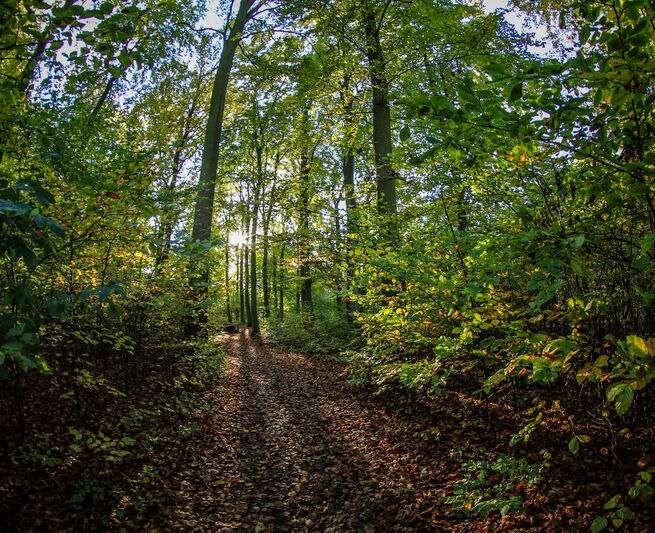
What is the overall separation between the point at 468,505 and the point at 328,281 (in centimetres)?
665

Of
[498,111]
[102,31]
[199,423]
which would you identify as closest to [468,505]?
[498,111]

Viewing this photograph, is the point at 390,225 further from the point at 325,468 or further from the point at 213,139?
the point at 213,139

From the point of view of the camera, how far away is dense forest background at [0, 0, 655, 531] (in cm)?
219

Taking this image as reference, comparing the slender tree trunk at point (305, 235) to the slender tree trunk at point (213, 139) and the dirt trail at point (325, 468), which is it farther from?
the dirt trail at point (325, 468)

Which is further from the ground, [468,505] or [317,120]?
[317,120]

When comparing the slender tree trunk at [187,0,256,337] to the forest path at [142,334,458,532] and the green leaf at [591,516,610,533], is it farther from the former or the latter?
the green leaf at [591,516,610,533]

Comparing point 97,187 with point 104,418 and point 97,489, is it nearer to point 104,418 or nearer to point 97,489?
point 97,489

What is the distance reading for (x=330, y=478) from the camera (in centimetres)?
536

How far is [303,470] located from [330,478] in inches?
19.1

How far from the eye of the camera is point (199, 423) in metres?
6.89

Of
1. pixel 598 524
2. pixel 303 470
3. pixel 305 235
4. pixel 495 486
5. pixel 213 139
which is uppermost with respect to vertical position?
pixel 213 139

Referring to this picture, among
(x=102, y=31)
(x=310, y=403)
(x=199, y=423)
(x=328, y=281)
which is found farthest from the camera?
(x=328, y=281)

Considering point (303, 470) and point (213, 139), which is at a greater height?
point (213, 139)

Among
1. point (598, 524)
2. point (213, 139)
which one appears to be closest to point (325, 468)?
point (598, 524)
